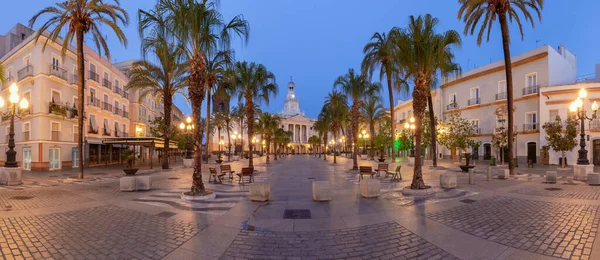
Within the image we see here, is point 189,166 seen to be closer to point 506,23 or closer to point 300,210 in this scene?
point 300,210

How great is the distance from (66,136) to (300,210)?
98.2ft

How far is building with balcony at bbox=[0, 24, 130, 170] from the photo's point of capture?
25.7 metres

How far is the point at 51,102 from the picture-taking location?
2639 centimetres

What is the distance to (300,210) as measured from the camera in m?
8.97

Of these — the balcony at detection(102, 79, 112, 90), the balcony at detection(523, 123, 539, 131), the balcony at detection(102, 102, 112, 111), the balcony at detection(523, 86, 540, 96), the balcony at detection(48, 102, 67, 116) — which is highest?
the balcony at detection(102, 79, 112, 90)

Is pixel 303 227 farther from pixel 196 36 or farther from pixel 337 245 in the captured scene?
pixel 196 36

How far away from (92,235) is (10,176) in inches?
530

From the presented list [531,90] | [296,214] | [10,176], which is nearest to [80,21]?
[10,176]

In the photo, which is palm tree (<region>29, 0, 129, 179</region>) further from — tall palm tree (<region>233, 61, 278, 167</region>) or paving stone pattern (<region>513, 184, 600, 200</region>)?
paving stone pattern (<region>513, 184, 600, 200</region>)

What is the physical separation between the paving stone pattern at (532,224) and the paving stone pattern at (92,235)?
660 centimetres

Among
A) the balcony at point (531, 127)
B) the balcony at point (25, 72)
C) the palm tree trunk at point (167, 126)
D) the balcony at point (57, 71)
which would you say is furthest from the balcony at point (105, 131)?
the balcony at point (531, 127)

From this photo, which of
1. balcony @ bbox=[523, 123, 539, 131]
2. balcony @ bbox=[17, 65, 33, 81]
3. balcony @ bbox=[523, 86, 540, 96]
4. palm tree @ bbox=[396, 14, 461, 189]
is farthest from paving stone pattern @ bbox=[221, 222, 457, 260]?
balcony @ bbox=[523, 86, 540, 96]

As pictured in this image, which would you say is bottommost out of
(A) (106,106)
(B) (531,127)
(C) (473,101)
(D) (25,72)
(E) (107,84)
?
(B) (531,127)

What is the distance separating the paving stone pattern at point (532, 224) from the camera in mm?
5707
